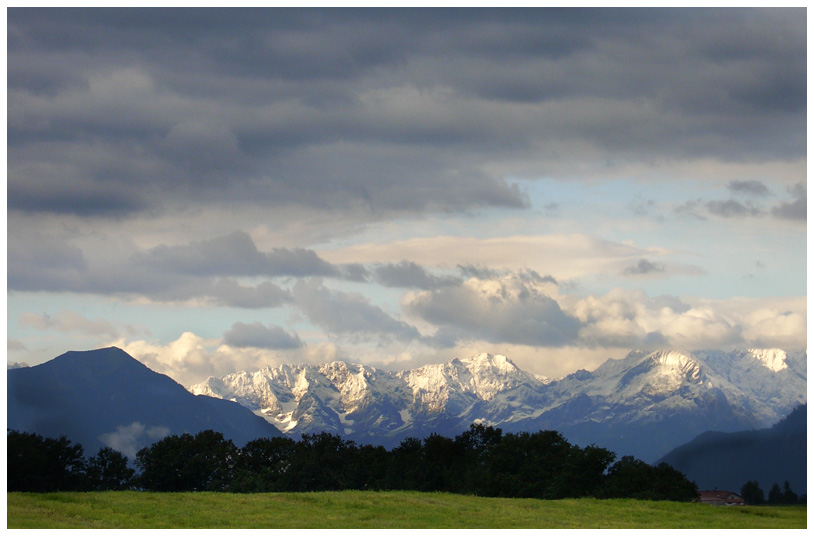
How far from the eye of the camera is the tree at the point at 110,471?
10850 cm

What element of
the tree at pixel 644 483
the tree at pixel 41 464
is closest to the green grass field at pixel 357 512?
the tree at pixel 41 464

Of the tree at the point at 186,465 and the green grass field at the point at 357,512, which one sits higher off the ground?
the green grass field at the point at 357,512

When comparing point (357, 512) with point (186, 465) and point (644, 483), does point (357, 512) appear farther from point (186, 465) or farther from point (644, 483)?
point (186, 465)

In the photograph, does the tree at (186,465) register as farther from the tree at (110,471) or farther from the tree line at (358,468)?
the tree at (110,471)

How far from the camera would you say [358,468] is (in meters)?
113

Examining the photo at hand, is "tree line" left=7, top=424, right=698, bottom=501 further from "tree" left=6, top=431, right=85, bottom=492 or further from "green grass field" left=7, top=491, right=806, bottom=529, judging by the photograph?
"green grass field" left=7, top=491, right=806, bottom=529

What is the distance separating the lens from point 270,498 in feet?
178

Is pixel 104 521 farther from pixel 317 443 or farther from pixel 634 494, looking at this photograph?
pixel 317 443

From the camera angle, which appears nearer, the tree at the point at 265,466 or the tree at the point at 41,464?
the tree at the point at 41,464

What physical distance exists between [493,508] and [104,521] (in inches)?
860

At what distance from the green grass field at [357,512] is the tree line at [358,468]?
1278 inches

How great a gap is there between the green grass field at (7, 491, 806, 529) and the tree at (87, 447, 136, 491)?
5906 centimetres

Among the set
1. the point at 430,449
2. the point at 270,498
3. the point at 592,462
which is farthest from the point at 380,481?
the point at 270,498
